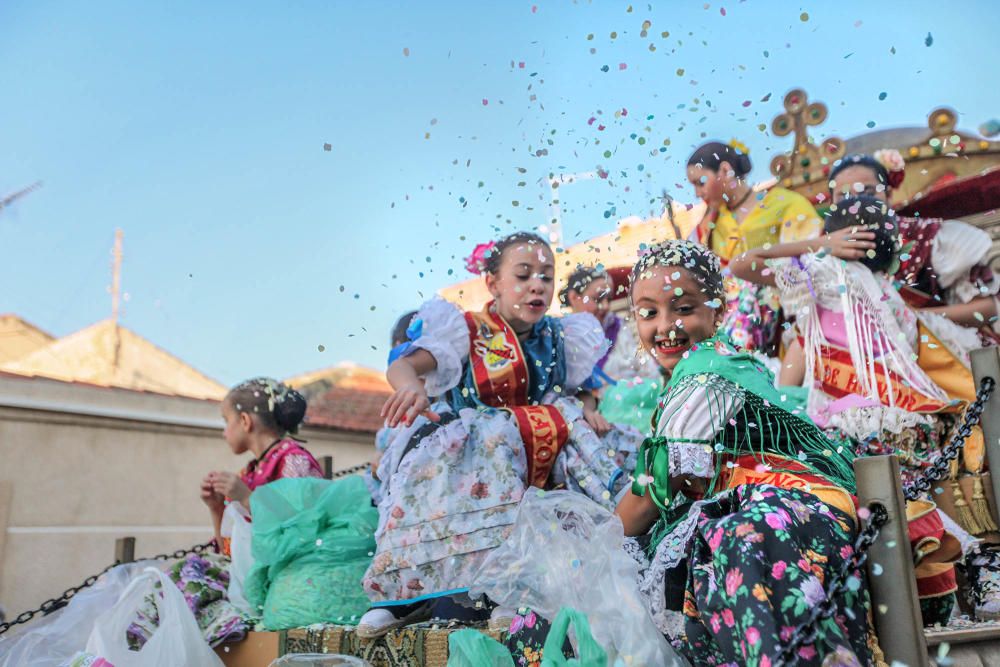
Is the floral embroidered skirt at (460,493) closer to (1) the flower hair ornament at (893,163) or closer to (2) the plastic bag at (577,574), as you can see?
(2) the plastic bag at (577,574)

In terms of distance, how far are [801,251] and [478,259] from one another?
1386 millimetres

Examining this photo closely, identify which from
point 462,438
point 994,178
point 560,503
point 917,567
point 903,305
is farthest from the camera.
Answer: point 994,178

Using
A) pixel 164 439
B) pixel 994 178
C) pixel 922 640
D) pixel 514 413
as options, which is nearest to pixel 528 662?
pixel 922 640

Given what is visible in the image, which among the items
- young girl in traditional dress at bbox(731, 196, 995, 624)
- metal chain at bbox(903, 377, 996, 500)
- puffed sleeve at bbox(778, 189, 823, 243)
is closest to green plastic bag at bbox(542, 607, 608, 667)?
metal chain at bbox(903, 377, 996, 500)

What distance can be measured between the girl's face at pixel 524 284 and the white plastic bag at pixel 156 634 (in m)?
1.67

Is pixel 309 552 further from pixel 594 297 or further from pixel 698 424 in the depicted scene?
pixel 594 297

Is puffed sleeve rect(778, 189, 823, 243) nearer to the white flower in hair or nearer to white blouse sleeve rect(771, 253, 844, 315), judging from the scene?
the white flower in hair

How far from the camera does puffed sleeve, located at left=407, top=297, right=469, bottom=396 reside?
360 cm

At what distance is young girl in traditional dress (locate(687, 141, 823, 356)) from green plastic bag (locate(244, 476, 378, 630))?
2135 millimetres

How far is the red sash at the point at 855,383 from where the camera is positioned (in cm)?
350

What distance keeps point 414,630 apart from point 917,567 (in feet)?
4.95

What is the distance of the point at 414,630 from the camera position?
9.63 feet

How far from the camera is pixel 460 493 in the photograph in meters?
3.37

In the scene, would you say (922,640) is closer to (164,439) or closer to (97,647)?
(97,647)
